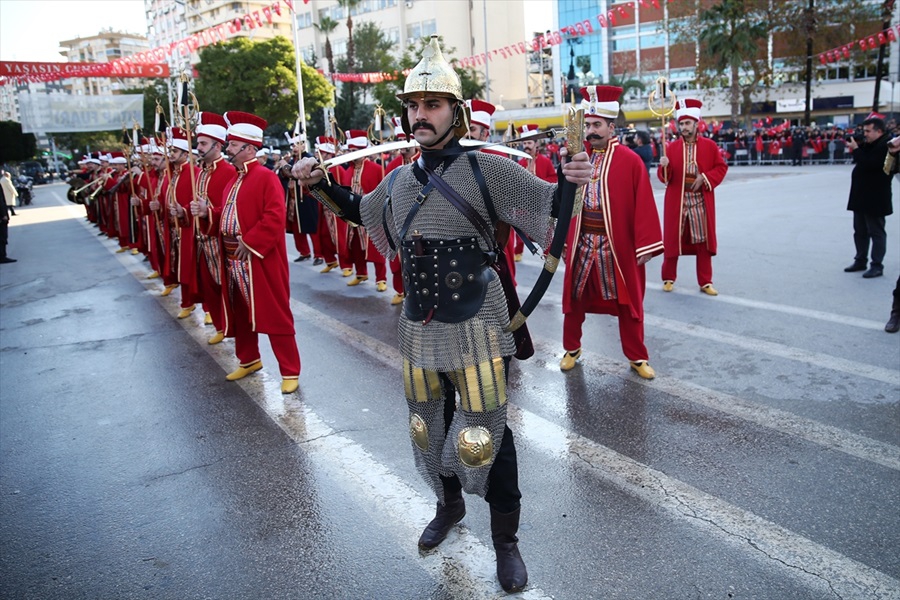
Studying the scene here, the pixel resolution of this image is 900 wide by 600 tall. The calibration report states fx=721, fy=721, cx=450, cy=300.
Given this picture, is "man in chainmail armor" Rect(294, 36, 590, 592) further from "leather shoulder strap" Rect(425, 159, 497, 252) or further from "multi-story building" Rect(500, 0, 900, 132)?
"multi-story building" Rect(500, 0, 900, 132)

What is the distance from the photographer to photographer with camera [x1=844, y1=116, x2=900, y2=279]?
27.2ft

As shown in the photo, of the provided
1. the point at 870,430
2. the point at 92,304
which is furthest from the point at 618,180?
the point at 92,304

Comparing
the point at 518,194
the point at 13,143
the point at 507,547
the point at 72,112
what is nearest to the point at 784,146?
the point at 518,194

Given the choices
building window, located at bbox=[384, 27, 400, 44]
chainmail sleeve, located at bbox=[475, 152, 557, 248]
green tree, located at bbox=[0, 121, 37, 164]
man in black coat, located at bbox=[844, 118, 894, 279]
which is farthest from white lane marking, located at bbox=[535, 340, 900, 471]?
building window, located at bbox=[384, 27, 400, 44]

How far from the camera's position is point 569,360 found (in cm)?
577

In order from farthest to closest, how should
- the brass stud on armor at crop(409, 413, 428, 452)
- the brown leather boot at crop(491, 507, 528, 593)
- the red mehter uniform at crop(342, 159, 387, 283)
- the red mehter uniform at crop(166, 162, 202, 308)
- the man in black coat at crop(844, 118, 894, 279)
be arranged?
the red mehter uniform at crop(342, 159, 387, 283), the man in black coat at crop(844, 118, 894, 279), the red mehter uniform at crop(166, 162, 202, 308), the brass stud on armor at crop(409, 413, 428, 452), the brown leather boot at crop(491, 507, 528, 593)

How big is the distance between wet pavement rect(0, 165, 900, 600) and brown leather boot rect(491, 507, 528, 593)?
0.24ft

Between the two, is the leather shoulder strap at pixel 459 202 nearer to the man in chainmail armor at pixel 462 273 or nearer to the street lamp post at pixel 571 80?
the man in chainmail armor at pixel 462 273

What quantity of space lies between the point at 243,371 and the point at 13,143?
153 feet

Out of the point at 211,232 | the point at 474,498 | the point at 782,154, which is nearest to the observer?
the point at 474,498

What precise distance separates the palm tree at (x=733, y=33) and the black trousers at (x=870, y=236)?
3365 cm

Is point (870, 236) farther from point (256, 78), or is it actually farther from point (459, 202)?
point (256, 78)

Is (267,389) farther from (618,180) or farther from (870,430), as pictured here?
(870,430)

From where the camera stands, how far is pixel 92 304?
9672 mm
